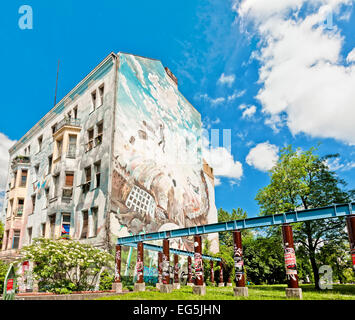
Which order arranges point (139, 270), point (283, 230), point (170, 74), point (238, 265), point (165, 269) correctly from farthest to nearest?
point (170, 74)
point (139, 270)
point (165, 269)
point (238, 265)
point (283, 230)

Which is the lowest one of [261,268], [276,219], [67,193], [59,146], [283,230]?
[261,268]

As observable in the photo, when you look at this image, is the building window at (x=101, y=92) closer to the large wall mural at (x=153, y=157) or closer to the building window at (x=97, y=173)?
the large wall mural at (x=153, y=157)

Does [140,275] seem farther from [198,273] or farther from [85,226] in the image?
[85,226]

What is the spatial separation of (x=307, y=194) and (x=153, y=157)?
1680 cm

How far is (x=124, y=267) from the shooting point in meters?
26.2

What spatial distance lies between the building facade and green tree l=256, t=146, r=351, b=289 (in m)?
12.0

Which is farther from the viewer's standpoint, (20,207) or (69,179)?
(20,207)

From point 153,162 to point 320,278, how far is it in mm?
20548

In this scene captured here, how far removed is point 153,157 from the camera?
34.3 metres

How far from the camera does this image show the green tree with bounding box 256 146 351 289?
89.9ft

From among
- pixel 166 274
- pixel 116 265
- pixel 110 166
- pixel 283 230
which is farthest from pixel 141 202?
pixel 283 230

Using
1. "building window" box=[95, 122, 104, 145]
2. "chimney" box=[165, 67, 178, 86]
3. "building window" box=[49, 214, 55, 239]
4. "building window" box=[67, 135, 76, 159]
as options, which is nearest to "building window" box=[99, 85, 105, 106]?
"building window" box=[95, 122, 104, 145]

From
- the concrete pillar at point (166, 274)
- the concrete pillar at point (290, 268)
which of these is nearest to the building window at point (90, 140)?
the concrete pillar at point (166, 274)
